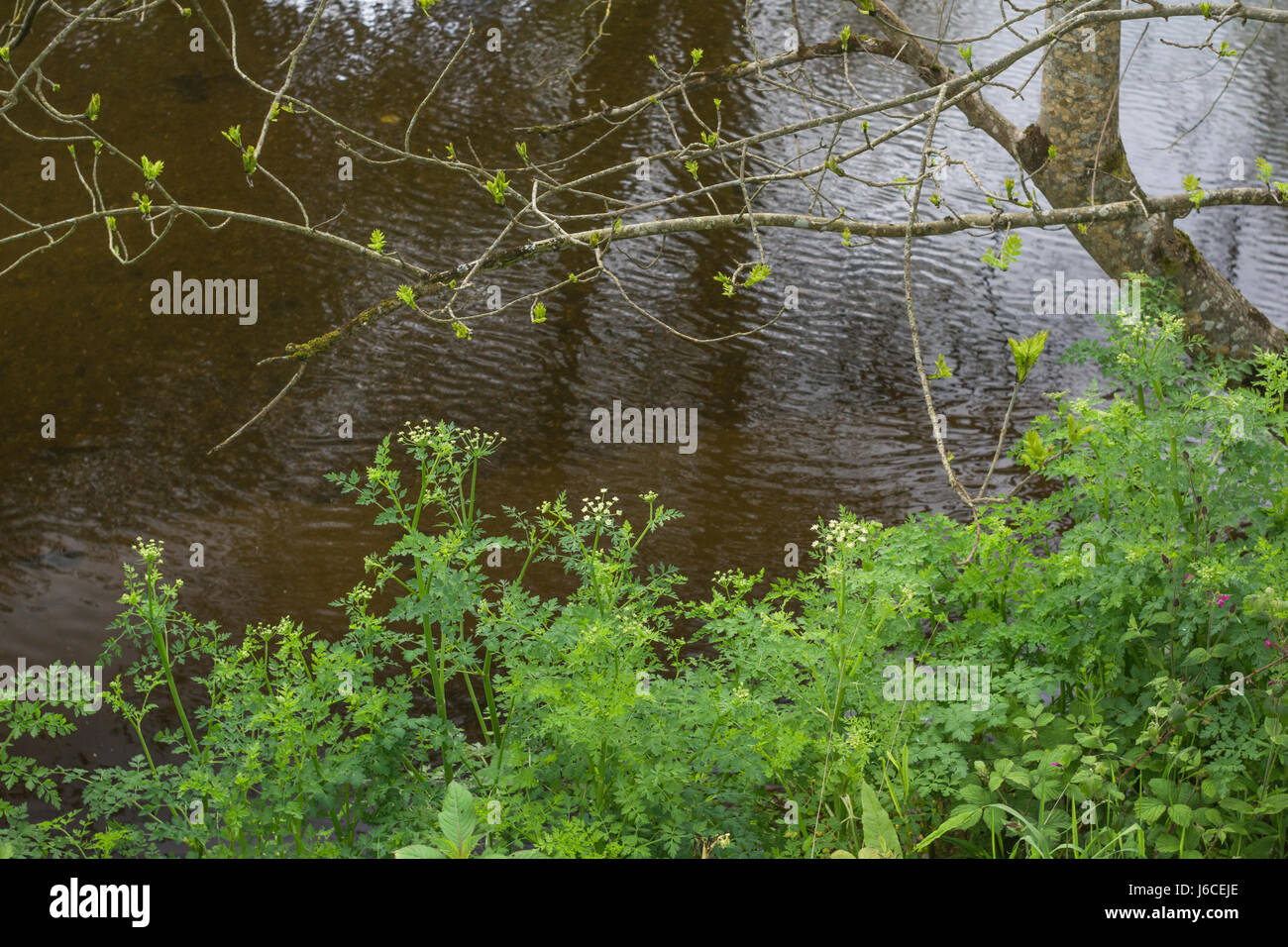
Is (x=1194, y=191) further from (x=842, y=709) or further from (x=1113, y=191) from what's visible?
(x=842, y=709)

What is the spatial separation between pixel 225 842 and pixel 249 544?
2282 millimetres

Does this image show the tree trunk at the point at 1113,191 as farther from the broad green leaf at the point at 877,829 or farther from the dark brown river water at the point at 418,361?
the broad green leaf at the point at 877,829

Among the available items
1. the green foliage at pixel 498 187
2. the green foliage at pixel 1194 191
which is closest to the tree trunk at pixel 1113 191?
the green foliage at pixel 1194 191

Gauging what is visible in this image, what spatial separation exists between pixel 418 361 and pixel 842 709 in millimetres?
3861

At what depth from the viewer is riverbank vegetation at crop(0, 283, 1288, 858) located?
2.69 m

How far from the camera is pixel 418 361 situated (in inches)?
245

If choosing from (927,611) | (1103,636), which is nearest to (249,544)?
(927,611)

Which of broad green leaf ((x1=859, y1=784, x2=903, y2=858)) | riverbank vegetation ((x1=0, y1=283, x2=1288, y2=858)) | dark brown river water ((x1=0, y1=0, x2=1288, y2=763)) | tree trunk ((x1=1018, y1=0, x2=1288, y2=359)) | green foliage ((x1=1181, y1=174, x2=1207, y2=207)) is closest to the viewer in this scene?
broad green leaf ((x1=859, y1=784, x2=903, y2=858))

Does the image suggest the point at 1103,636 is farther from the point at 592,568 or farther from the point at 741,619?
the point at 592,568

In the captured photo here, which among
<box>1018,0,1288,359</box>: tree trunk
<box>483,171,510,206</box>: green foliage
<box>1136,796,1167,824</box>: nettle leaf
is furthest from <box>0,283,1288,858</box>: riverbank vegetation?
<box>1018,0,1288,359</box>: tree trunk

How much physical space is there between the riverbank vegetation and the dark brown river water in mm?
1508

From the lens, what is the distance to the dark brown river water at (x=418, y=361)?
16.4 feet

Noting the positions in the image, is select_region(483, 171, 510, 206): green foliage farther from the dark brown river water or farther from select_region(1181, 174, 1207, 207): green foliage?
select_region(1181, 174, 1207, 207): green foliage

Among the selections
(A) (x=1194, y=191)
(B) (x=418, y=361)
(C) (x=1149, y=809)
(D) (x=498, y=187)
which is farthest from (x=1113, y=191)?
(C) (x=1149, y=809)
